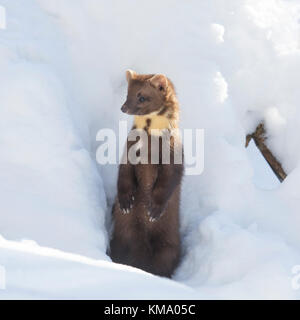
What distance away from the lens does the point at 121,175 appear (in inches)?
165

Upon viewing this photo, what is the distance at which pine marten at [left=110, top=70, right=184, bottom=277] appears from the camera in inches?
161

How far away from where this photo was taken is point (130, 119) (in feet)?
16.1

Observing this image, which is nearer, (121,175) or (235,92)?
(121,175)

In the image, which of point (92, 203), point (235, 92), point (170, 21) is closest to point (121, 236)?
point (92, 203)

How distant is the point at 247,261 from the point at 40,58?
87.6 inches

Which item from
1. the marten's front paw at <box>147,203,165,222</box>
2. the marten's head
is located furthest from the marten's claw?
the marten's head

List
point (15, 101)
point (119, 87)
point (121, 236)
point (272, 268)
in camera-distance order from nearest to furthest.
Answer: point (272, 268) → point (15, 101) → point (121, 236) → point (119, 87)

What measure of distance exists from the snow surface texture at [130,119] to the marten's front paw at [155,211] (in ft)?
1.15

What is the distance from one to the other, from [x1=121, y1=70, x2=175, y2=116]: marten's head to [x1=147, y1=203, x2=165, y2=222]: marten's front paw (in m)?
0.69

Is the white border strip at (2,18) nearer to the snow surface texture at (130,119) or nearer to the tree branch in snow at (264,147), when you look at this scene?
the snow surface texture at (130,119)

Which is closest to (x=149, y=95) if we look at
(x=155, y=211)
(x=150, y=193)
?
(x=150, y=193)

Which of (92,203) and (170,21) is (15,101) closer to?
(92,203)

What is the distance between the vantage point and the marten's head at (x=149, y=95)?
13.3ft

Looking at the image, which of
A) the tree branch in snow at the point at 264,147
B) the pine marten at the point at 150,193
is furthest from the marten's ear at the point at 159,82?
the tree branch in snow at the point at 264,147
